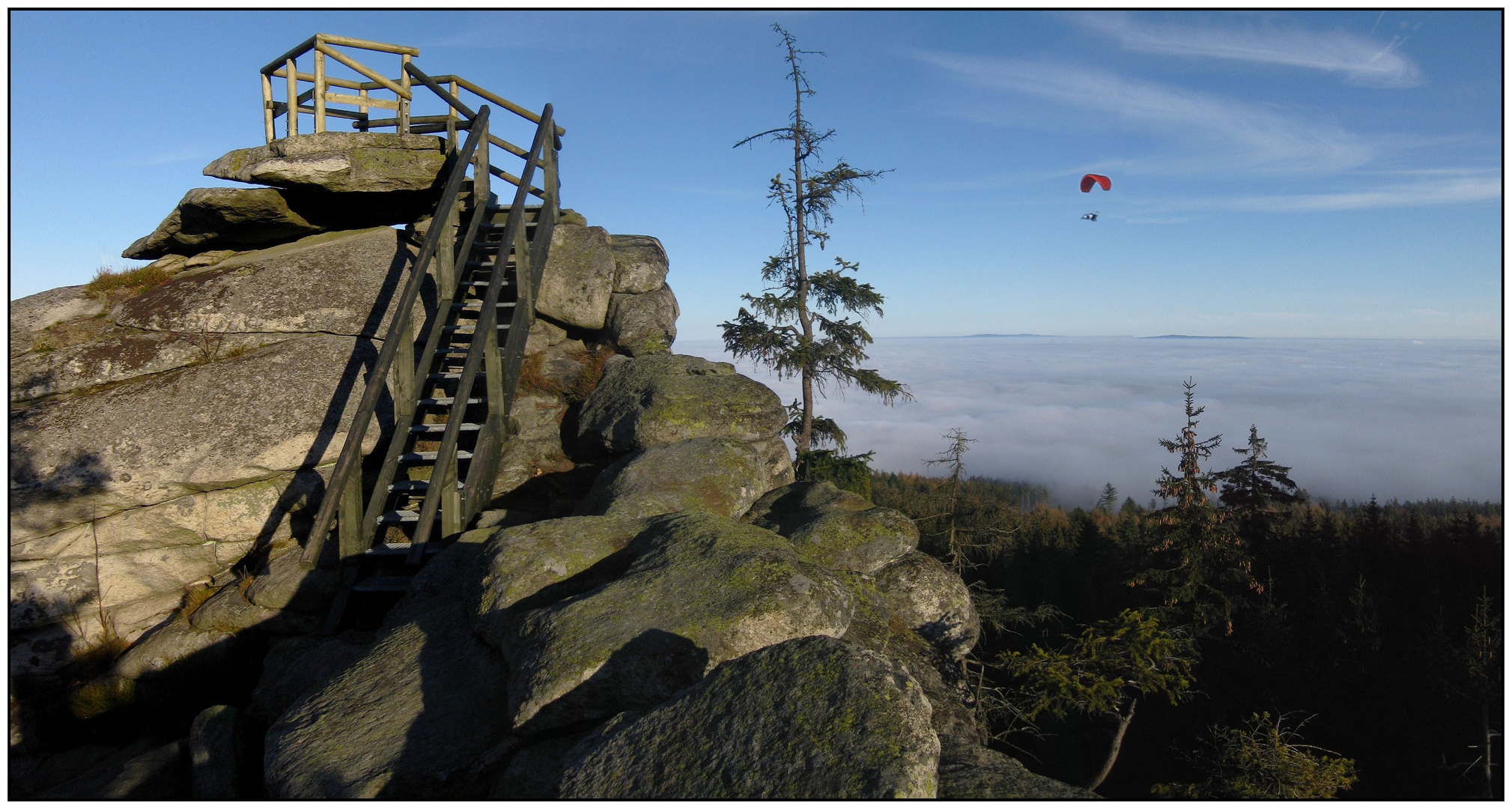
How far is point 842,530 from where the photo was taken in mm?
8633

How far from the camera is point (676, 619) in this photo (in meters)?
4.96

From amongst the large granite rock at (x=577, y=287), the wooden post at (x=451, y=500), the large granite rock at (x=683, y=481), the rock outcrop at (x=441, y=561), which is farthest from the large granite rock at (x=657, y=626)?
the large granite rock at (x=577, y=287)

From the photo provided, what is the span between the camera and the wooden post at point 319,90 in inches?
536

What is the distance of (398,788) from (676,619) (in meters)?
1.92

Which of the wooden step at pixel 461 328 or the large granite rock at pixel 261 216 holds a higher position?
the large granite rock at pixel 261 216

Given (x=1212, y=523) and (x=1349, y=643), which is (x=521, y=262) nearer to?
(x=1212, y=523)

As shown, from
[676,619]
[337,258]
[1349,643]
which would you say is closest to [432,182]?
[337,258]

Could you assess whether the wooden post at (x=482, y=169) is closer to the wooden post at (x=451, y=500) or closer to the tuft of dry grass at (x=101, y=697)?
the wooden post at (x=451, y=500)

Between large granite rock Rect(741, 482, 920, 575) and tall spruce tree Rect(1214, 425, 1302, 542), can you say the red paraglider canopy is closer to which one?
tall spruce tree Rect(1214, 425, 1302, 542)

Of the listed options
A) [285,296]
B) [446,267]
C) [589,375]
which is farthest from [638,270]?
[285,296]

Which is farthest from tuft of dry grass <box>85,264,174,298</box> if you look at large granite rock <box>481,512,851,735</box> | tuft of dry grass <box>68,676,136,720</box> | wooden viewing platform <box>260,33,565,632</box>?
large granite rock <box>481,512,851,735</box>

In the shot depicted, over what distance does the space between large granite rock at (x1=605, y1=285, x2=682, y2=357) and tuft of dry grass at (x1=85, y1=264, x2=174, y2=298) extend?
276 inches

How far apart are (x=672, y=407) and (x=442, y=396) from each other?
364cm

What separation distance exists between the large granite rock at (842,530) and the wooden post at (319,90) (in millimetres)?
11166
